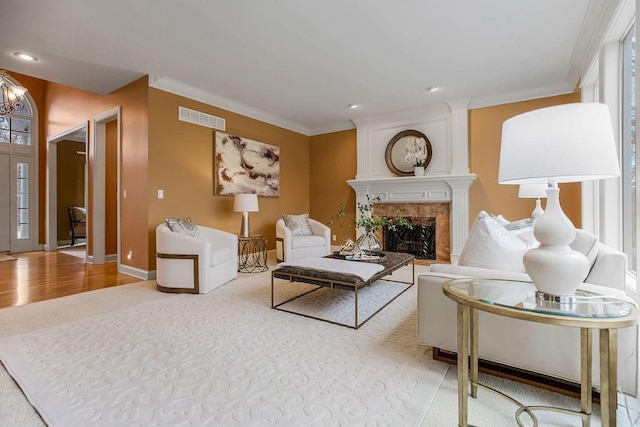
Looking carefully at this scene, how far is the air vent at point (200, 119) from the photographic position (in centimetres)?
445

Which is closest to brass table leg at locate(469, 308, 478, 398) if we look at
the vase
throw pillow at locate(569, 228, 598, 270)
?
throw pillow at locate(569, 228, 598, 270)

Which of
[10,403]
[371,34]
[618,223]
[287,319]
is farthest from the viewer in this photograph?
[371,34]

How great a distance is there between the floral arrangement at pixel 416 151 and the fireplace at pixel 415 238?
107 cm

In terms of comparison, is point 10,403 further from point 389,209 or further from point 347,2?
point 389,209

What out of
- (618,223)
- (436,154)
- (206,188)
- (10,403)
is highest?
(436,154)

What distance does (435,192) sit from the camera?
5.44 m

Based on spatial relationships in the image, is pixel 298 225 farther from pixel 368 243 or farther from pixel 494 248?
pixel 494 248

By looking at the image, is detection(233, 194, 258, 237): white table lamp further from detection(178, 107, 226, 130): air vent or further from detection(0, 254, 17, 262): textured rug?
detection(0, 254, 17, 262): textured rug

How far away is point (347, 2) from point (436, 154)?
11.5 ft

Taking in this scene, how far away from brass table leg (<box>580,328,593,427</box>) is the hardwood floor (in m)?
4.40

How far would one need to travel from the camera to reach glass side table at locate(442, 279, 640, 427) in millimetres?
1018

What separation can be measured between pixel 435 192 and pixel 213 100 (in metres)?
4.05

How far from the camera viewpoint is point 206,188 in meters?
4.78

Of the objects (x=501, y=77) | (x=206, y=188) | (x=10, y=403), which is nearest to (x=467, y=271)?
(x=10, y=403)
